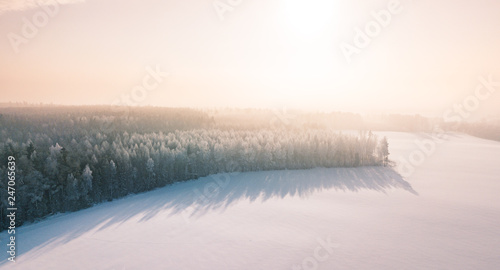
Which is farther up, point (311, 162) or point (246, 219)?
point (311, 162)

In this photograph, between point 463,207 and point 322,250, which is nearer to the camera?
point 322,250

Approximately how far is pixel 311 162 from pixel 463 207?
12.8m

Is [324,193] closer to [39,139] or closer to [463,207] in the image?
[463,207]

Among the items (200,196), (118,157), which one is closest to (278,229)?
(200,196)

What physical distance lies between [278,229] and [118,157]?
481 inches

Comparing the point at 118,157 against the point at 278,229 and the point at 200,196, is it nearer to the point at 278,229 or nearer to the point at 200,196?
the point at 200,196

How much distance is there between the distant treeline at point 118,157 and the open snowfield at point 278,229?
44.8 inches

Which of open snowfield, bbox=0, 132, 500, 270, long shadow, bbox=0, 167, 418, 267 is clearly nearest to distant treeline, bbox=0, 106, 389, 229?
long shadow, bbox=0, 167, 418, 267

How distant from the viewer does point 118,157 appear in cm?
1828

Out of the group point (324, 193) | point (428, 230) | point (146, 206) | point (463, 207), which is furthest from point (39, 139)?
point (463, 207)

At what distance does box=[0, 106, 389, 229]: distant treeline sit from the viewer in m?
14.7

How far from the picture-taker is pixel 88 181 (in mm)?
16203

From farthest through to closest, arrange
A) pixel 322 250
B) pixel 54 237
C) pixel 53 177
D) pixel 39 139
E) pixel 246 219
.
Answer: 1. pixel 39 139
2. pixel 53 177
3. pixel 246 219
4. pixel 54 237
5. pixel 322 250

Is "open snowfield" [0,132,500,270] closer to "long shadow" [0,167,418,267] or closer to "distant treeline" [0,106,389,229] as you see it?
"long shadow" [0,167,418,267]
